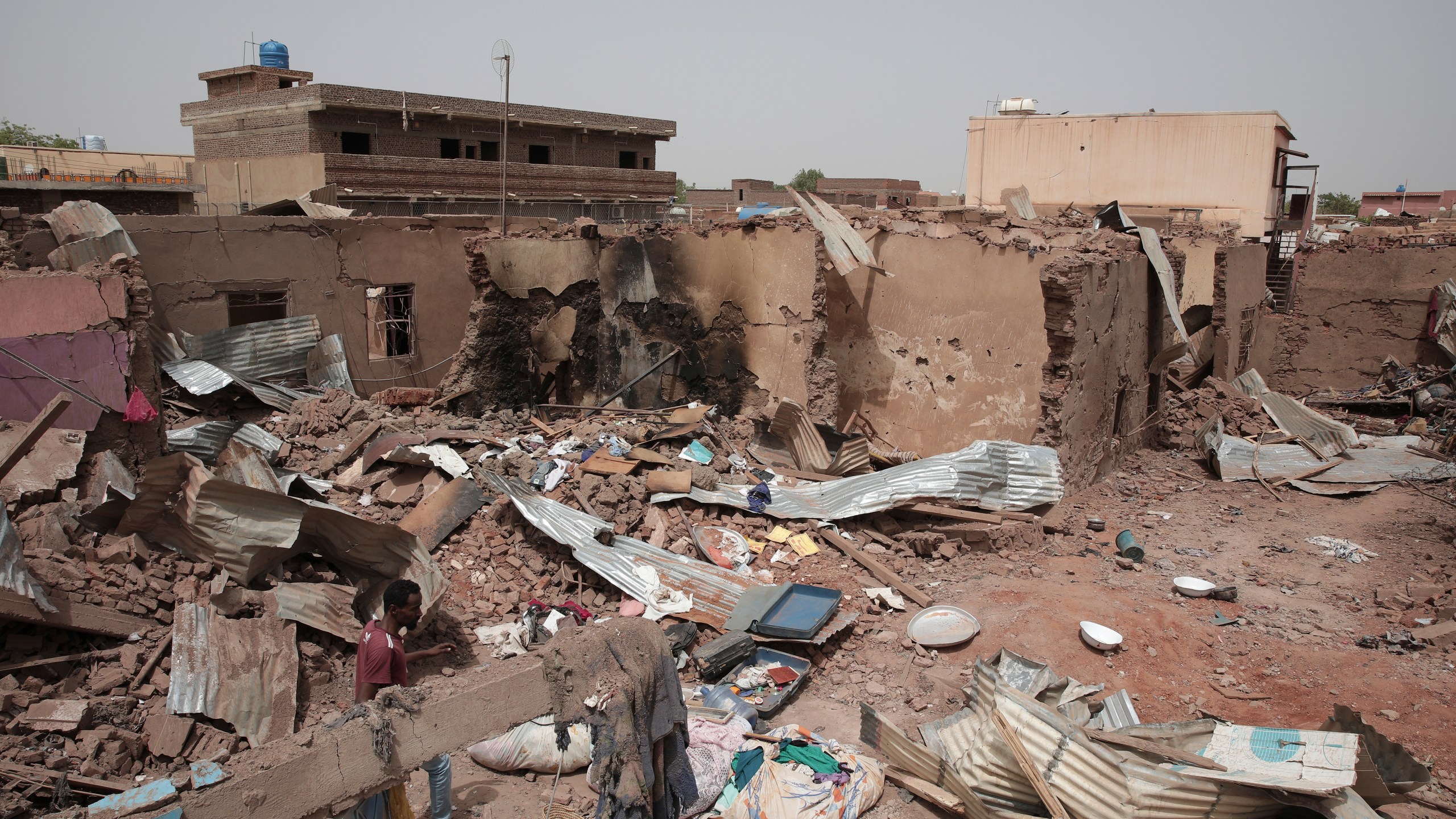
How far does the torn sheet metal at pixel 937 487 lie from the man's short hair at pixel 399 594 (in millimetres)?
3787

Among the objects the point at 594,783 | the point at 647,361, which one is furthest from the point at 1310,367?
the point at 594,783

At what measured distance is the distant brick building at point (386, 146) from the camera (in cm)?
2356

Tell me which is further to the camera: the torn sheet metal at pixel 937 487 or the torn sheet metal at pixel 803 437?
the torn sheet metal at pixel 803 437

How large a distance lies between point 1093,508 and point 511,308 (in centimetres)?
778

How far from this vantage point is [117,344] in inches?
296

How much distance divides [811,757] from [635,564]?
2.63m

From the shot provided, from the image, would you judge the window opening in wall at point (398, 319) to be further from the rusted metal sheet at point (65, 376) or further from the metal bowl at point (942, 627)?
the metal bowl at point (942, 627)

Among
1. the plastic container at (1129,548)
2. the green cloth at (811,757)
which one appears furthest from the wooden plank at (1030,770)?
the plastic container at (1129,548)

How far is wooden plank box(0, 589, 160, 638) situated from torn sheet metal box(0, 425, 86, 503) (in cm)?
120

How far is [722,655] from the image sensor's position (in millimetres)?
6125

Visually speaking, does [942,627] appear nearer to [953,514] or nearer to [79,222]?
[953,514]

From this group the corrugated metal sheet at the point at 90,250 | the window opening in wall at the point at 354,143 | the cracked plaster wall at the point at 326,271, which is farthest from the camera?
the window opening in wall at the point at 354,143

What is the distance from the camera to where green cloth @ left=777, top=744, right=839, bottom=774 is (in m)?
4.97

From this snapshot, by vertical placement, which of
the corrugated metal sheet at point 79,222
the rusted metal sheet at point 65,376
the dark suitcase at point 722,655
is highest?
the corrugated metal sheet at point 79,222
